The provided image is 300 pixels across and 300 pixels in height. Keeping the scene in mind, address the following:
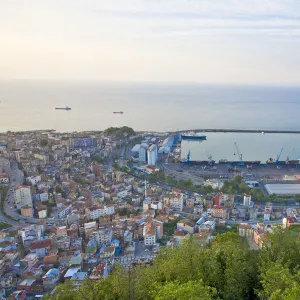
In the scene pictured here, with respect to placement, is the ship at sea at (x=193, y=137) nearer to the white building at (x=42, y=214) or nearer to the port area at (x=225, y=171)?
the port area at (x=225, y=171)

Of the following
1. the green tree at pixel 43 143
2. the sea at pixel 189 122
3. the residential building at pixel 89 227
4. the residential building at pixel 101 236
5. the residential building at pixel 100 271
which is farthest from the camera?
the sea at pixel 189 122

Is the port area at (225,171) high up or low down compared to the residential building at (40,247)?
up

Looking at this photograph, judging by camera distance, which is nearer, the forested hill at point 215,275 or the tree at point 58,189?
the forested hill at point 215,275

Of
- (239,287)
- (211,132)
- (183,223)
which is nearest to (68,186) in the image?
(183,223)

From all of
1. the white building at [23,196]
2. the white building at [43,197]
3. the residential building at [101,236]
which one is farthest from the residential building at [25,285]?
the white building at [43,197]

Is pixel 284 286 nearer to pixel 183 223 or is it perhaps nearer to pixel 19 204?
pixel 183 223

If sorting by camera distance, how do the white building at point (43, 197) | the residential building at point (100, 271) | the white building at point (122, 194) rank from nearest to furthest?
the residential building at point (100, 271)
the white building at point (43, 197)
the white building at point (122, 194)
